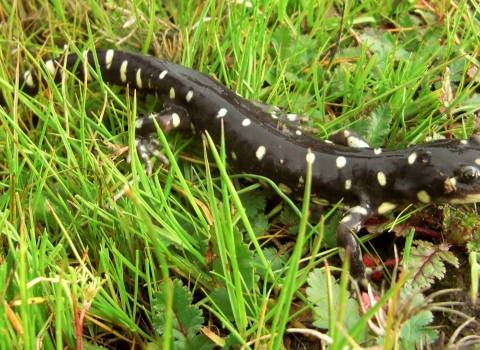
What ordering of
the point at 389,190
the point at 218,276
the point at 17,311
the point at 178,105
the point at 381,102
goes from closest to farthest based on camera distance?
the point at 17,311 < the point at 218,276 < the point at 389,190 < the point at 381,102 < the point at 178,105

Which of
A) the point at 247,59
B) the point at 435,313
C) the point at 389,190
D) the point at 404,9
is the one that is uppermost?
the point at 404,9

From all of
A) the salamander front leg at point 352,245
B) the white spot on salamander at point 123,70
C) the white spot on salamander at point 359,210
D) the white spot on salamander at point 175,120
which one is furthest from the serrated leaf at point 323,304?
the white spot on salamander at point 123,70

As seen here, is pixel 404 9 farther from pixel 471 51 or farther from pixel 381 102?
pixel 381 102

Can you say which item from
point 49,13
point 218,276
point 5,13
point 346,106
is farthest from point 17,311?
point 5,13

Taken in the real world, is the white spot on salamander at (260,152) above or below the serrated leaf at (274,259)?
above

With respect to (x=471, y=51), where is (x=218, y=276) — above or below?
→ below

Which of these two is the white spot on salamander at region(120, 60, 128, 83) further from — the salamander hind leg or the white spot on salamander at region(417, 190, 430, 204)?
the white spot on salamander at region(417, 190, 430, 204)

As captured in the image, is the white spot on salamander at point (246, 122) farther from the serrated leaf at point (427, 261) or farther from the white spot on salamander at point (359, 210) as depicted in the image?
the serrated leaf at point (427, 261)

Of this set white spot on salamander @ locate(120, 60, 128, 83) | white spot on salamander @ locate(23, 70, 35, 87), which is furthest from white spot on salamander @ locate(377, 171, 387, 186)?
white spot on salamander @ locate(23, 70, 35, 87)
